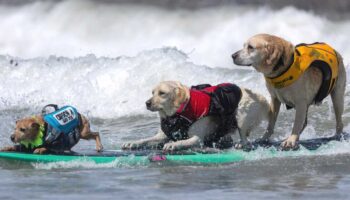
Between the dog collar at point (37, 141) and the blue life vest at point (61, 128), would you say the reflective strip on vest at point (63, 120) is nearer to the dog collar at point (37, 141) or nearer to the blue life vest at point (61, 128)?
the blue life vest at point (61, 128)

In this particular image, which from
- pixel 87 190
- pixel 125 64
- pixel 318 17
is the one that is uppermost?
pixel 318 17

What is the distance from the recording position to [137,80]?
1412 cm

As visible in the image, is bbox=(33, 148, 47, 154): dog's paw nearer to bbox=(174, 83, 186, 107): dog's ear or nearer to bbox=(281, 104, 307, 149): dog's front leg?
bbox=(174, 83, 186, 107): dog's ear

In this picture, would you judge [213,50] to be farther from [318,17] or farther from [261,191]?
[261,191]

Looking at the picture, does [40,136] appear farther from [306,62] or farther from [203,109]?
[306,62]

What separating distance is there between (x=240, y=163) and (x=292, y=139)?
0.77 m

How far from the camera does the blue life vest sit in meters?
7.90

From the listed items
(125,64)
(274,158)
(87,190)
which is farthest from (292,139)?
(125,64)

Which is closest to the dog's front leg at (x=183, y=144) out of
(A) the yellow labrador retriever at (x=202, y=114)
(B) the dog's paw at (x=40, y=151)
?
(A) the yellow labrador retriever at (x=202, y=114)

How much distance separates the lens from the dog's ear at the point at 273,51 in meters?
7.79

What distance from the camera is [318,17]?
58.0 ft

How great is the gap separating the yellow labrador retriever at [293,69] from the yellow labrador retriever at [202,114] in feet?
1.03

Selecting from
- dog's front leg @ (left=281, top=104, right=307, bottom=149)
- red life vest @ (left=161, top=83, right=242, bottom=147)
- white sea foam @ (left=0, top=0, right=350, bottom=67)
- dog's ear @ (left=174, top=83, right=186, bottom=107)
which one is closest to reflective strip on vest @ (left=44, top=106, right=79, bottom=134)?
red life vest @ (left=161, top=83, right=242, bottom=147)

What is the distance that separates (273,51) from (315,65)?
0.55m
